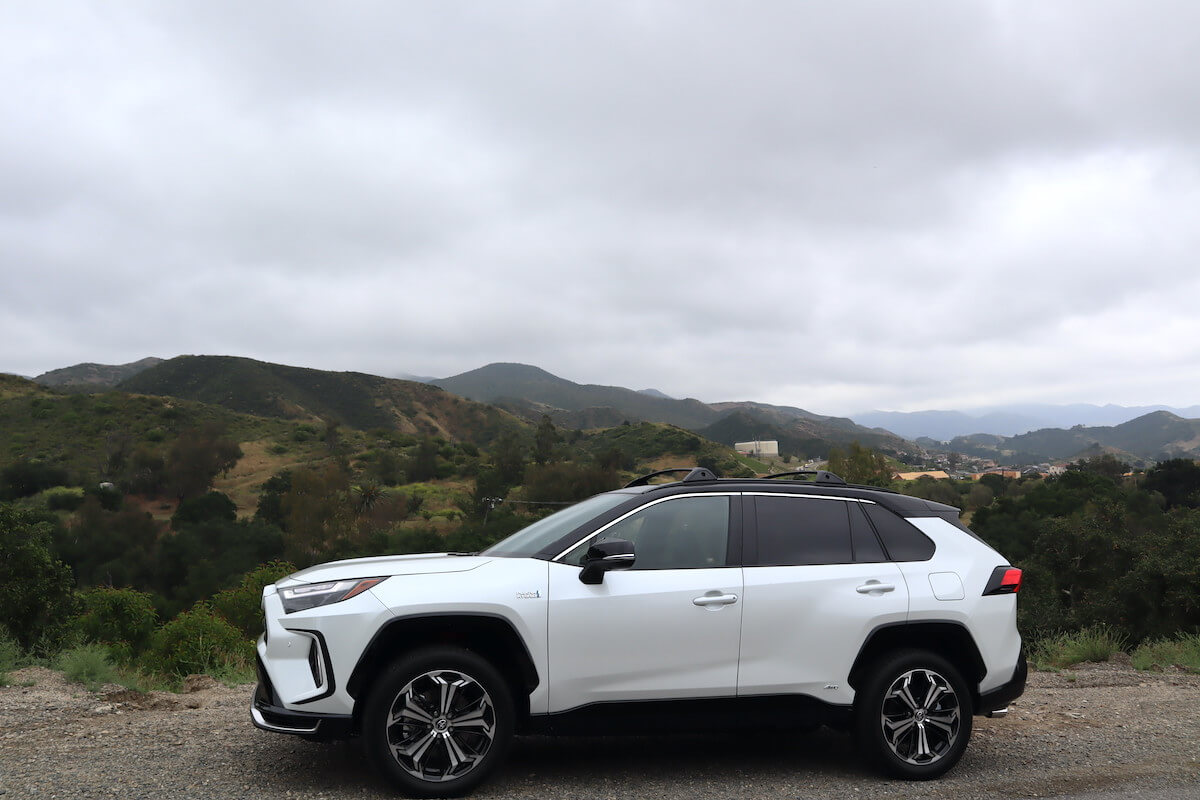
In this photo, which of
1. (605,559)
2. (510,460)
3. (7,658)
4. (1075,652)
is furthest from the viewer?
(510,460)

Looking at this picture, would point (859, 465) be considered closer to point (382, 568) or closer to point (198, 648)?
point (198, 648)

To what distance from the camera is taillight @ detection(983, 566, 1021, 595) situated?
541cm

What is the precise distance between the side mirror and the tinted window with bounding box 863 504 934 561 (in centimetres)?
162

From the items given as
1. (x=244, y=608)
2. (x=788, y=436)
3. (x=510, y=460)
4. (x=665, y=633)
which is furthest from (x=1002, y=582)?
(x=788, y=436)

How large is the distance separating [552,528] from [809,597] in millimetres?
1583

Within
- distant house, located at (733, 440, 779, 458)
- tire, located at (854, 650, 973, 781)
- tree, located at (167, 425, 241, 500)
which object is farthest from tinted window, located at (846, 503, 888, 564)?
distant house, located at (733, 440, 779, 458)

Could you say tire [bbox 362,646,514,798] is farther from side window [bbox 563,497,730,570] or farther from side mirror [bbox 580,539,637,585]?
side window [bbox 563,497,730,570]

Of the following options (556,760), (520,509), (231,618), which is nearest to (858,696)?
(556,760)

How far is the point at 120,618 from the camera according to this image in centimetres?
1833

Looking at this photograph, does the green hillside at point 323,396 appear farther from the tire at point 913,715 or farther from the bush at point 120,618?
the tire at point 913,715

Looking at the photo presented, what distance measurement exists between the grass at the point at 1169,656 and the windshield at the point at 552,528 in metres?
6.84

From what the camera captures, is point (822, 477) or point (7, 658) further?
point (7, 658)

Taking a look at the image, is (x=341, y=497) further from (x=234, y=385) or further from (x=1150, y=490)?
(x=234, y=385)

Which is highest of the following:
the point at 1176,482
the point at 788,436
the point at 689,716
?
the point at 788,436
